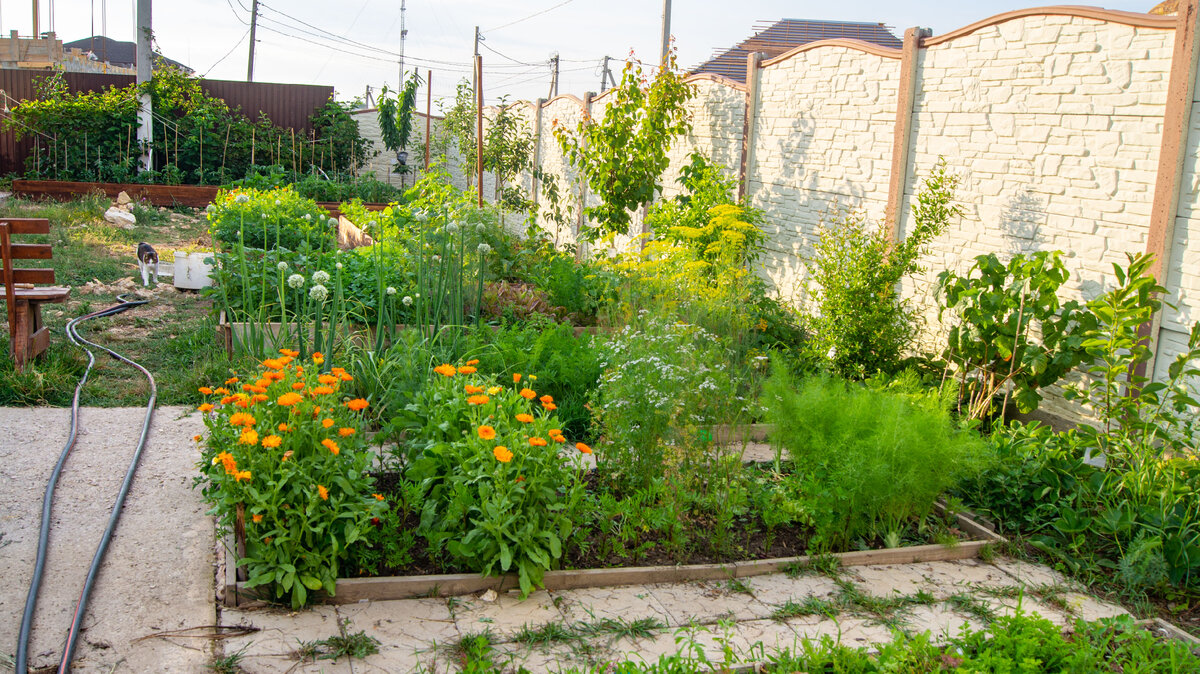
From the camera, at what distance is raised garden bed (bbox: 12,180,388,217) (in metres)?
13.3

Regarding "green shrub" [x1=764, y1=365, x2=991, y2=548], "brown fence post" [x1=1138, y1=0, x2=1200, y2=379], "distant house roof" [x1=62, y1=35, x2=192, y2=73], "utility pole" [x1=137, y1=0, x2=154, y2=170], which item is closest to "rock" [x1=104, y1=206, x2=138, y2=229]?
"utility pole" [x1=137, y1=0, x2=154, y2=170]

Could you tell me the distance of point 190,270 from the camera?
7902 millimetres

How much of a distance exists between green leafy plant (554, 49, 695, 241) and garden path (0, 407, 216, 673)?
16.6 feet

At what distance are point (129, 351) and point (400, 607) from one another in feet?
13.4

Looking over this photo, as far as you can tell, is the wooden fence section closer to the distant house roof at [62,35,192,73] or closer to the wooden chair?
the wooden chair

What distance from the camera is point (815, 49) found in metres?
6.72

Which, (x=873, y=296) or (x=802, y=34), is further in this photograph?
(x=802, y=34)

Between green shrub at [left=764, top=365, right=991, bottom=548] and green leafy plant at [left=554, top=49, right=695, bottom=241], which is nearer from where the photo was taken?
green shrub at [left=764, top=365, right=991, bottom=548]

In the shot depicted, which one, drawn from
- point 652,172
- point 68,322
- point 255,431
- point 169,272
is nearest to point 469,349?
point 255,431

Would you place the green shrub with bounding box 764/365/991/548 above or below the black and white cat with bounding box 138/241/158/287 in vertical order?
Result: below

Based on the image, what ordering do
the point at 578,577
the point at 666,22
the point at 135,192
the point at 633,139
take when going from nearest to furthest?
the point at 578,577 → the point at 633,139 → the point at 666,22 → the point at 135,192

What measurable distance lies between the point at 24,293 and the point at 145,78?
453 inches

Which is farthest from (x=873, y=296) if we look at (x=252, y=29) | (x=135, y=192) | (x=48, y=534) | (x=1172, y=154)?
(x=252, y=29)

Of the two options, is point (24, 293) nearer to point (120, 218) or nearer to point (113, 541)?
point (113, 541)
